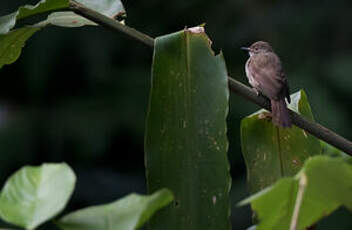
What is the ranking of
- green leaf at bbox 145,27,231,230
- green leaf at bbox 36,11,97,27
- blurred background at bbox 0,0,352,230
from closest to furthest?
green leaf at bbox 145,27,231,230
green leaf at bbox 36,11,97,27
blurred background at bbox 0,0,352,230

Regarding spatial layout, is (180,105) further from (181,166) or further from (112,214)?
(112,214)

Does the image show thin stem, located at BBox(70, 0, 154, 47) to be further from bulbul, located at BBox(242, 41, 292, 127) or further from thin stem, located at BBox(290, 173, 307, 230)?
bulbul, located at BBox(242, 41, 292, 127)

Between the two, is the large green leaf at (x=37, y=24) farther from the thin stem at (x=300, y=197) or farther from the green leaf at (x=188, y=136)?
the thin stem at (x=300, y=197)

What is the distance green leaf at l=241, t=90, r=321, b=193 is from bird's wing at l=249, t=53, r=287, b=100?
2.74 feet

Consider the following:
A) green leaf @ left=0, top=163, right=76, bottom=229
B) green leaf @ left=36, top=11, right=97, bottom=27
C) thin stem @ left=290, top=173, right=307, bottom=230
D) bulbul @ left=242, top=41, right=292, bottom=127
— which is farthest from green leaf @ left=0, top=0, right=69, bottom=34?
bulbul @ left=242, top=41, right=292, bottom=127

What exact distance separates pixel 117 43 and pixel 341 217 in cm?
241

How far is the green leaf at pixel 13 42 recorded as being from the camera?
1556 mm

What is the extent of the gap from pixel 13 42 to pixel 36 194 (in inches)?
35.1

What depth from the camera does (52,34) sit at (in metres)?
5.87

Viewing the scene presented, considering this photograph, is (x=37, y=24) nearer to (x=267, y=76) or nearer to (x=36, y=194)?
(x=36, y=194)

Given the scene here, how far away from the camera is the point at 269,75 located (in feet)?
9.76

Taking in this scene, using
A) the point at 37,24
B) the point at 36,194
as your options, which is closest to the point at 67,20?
the point at 37,24

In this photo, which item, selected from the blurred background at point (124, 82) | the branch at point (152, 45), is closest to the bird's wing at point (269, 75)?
the branch at point (152, 45)

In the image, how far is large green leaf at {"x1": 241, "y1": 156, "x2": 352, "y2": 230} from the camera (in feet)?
2.68
